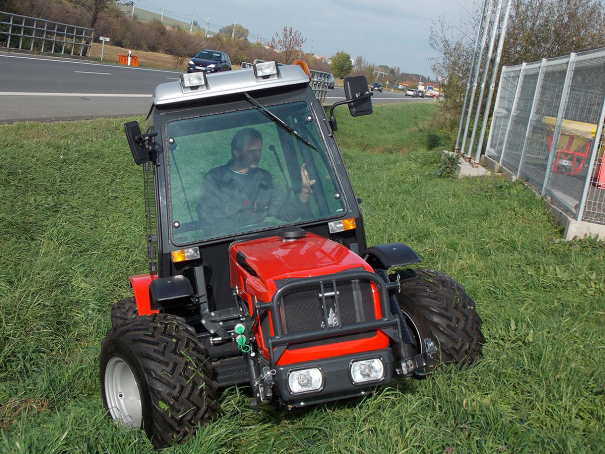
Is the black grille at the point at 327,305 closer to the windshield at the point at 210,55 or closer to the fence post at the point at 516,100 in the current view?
the fence post at the point at 516,100

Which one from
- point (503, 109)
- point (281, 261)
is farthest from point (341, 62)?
point (281, 261)

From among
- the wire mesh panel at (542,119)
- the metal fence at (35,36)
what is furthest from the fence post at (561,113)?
the metal fence at (35,36)

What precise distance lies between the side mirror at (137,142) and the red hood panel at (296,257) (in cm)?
77

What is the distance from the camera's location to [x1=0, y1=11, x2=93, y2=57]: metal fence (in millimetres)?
24234

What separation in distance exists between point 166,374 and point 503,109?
11.8m

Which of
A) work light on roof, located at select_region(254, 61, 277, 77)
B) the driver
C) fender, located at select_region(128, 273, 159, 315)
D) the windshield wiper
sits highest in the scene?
work light on roof, located at select_region(254, 61, 277, 77)

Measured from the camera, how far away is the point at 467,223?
790 cm

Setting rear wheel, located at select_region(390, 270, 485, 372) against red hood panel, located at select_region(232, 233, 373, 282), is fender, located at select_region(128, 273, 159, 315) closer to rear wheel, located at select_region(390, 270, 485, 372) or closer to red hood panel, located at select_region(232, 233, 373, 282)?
red hood panel, located at select_region(232, 233, 373, 282)

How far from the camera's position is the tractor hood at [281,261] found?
314 centimetres

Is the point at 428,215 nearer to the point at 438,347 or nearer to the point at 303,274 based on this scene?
the point at 438,347

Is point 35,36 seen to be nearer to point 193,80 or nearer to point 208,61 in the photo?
point 208,61

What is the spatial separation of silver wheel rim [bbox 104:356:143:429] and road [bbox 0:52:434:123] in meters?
8.08

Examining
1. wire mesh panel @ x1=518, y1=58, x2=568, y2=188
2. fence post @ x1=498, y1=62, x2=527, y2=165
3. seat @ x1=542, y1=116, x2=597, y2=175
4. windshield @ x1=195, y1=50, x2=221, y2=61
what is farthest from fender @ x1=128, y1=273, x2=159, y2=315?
windshield @ x1=195, y1=50, x2=221, y2=61

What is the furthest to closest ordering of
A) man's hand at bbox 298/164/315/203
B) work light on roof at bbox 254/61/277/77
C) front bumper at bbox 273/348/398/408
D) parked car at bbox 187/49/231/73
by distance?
parked car at bbox 187/49/231/73 < man's hand at bbox 298/164/315/203 < work light on roof at bbox 254/61/277/77 < front bumper at bbox 273/348/398/408
